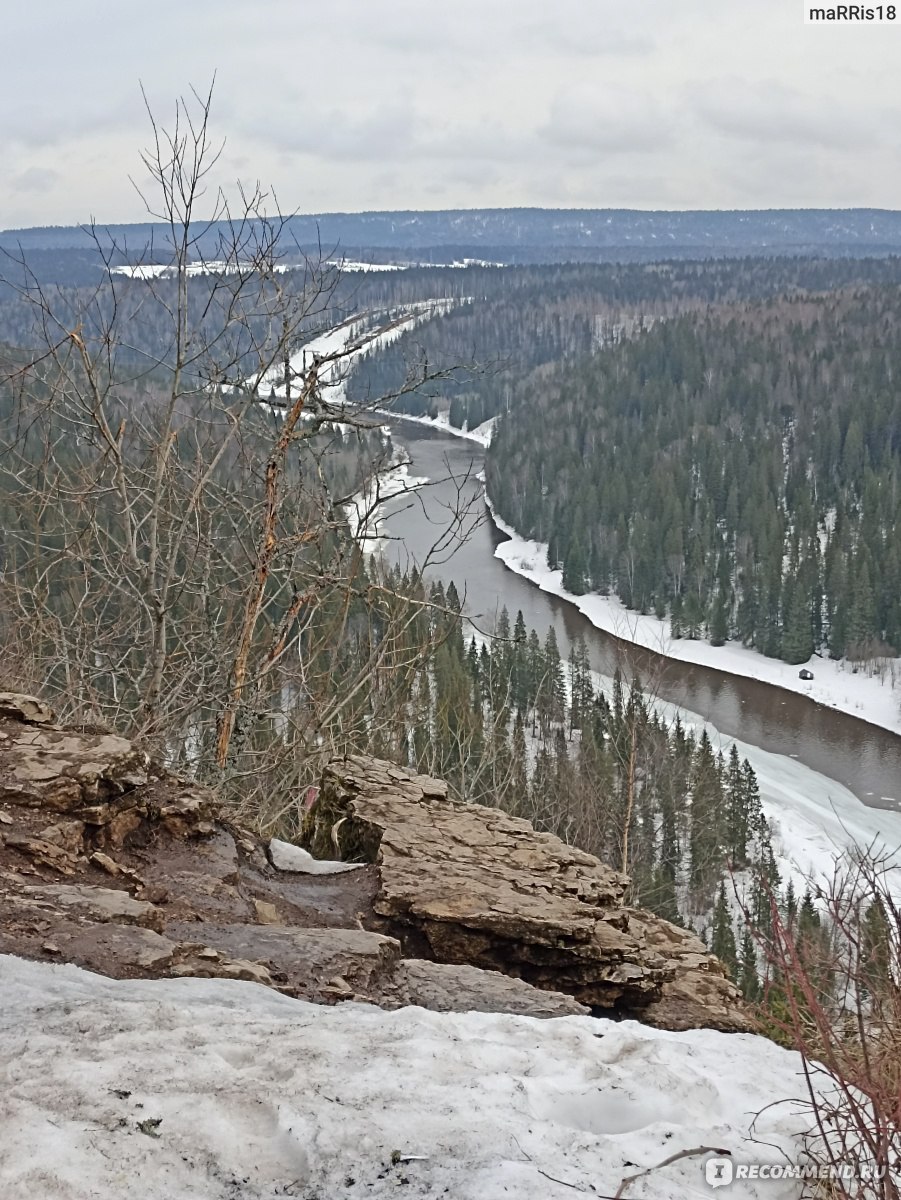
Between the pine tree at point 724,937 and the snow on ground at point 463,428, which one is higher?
the snow on ground at point 463,428

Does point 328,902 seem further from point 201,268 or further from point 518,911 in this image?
point 201,268

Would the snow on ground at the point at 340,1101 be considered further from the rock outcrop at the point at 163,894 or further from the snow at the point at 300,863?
the snow at the point at 300,863

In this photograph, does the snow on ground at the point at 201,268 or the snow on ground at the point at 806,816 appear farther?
the snow on ground at the point at 806,816

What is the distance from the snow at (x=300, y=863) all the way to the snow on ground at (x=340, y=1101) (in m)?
1.75

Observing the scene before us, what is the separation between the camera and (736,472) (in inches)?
3445

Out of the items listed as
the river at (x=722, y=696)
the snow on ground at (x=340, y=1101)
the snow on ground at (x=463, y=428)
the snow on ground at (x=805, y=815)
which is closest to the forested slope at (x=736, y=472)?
the snow on ground at (x=463, y=428)

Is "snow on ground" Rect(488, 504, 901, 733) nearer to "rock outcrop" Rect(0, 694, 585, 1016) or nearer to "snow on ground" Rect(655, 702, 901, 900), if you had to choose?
"snow on ground" Rect(655, 702, 901, 900)

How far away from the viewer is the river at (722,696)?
1591 inches

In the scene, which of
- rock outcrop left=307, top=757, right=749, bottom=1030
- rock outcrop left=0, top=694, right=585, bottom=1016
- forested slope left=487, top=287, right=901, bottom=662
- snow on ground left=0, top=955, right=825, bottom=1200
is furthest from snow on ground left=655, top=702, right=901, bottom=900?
snow on ground left=0, top=955, right=825, bottom=1200

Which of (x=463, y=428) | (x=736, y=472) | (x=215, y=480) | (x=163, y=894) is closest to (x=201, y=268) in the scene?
(x=215, y=480)

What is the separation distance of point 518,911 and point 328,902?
3.01 ft

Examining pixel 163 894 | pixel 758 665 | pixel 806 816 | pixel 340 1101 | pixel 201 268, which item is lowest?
pixel 758 665

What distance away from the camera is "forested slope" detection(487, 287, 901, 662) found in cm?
6341

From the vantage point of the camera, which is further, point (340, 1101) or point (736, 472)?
point (736, 472)
